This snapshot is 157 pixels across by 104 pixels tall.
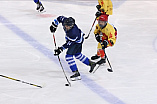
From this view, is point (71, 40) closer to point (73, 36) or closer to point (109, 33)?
point (73, 36)

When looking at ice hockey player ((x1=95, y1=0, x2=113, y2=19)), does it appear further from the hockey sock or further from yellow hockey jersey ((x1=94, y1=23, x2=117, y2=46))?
the hockey sock

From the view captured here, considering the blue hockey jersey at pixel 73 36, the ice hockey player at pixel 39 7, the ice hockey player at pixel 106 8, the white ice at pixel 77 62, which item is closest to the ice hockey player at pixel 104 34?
the white ice at pixel 77 62

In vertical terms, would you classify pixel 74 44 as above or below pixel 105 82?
above

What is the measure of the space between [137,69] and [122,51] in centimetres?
86

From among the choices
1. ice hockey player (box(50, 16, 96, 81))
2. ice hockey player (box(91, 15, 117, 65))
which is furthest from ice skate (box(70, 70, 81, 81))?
ice hockey player (box(91, 15, 117, 65))

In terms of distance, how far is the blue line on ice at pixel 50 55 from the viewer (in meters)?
4.55

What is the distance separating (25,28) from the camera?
7.61 metres

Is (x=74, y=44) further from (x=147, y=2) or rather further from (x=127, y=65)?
(x=147, y=2)

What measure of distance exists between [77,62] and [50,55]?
1.80 feet

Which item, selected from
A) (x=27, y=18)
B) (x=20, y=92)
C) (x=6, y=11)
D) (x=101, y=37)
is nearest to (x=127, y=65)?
(x=101, y=37)

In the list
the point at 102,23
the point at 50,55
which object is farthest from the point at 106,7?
the point at 102,23

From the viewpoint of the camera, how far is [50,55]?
6.13m

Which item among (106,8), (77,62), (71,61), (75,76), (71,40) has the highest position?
(71,40)

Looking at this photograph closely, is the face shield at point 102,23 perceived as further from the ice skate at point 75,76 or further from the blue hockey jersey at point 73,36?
the ice skate at point 75,76
